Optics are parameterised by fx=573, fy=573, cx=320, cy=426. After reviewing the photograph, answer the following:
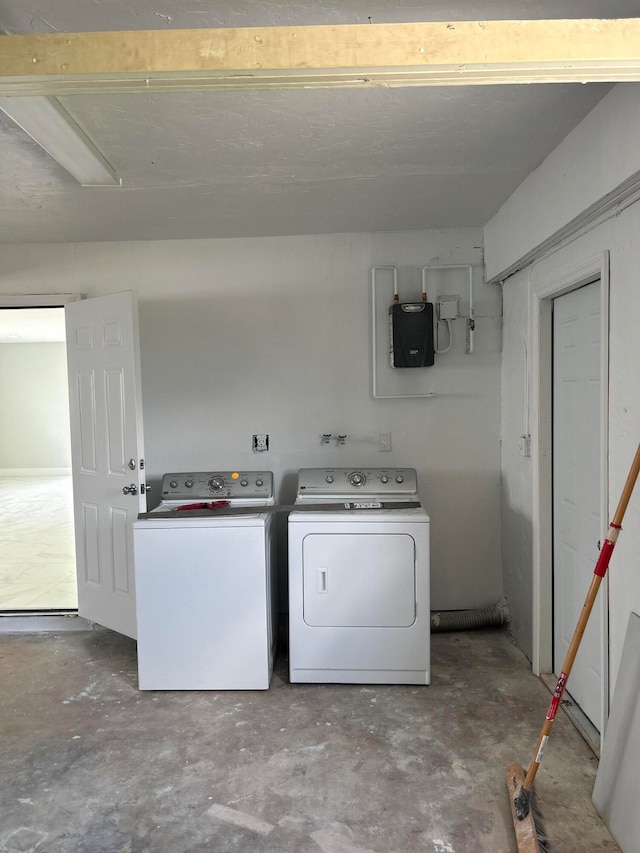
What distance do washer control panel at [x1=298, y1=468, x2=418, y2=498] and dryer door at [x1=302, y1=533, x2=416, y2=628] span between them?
536 millimetres

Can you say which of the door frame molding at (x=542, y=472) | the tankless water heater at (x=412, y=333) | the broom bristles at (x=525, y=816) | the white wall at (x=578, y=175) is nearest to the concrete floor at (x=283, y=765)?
the broom bristles at (x=525, y=816)

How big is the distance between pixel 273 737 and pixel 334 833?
2.04 feet

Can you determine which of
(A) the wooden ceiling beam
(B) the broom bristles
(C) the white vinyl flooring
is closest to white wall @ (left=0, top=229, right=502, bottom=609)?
(C) the white vinyl flooring

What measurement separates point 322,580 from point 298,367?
1.40 meters

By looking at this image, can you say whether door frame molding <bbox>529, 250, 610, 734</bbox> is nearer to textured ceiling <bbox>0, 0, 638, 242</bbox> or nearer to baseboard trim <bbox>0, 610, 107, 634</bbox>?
textured ceiling <bbox>0, 0, 638, 242</bbox>

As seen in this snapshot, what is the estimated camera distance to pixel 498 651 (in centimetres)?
327

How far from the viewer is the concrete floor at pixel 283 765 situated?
6.29 feet

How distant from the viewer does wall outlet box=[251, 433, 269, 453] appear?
366 cm

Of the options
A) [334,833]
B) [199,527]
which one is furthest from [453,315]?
[334,833]

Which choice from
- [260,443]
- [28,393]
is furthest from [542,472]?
[28,393]

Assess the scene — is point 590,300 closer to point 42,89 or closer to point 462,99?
point 462,99

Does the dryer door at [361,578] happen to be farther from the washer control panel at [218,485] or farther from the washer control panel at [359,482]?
the washer control panel at [218,485]

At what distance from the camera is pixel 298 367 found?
3658 millimetres

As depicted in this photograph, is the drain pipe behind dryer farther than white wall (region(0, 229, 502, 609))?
No
